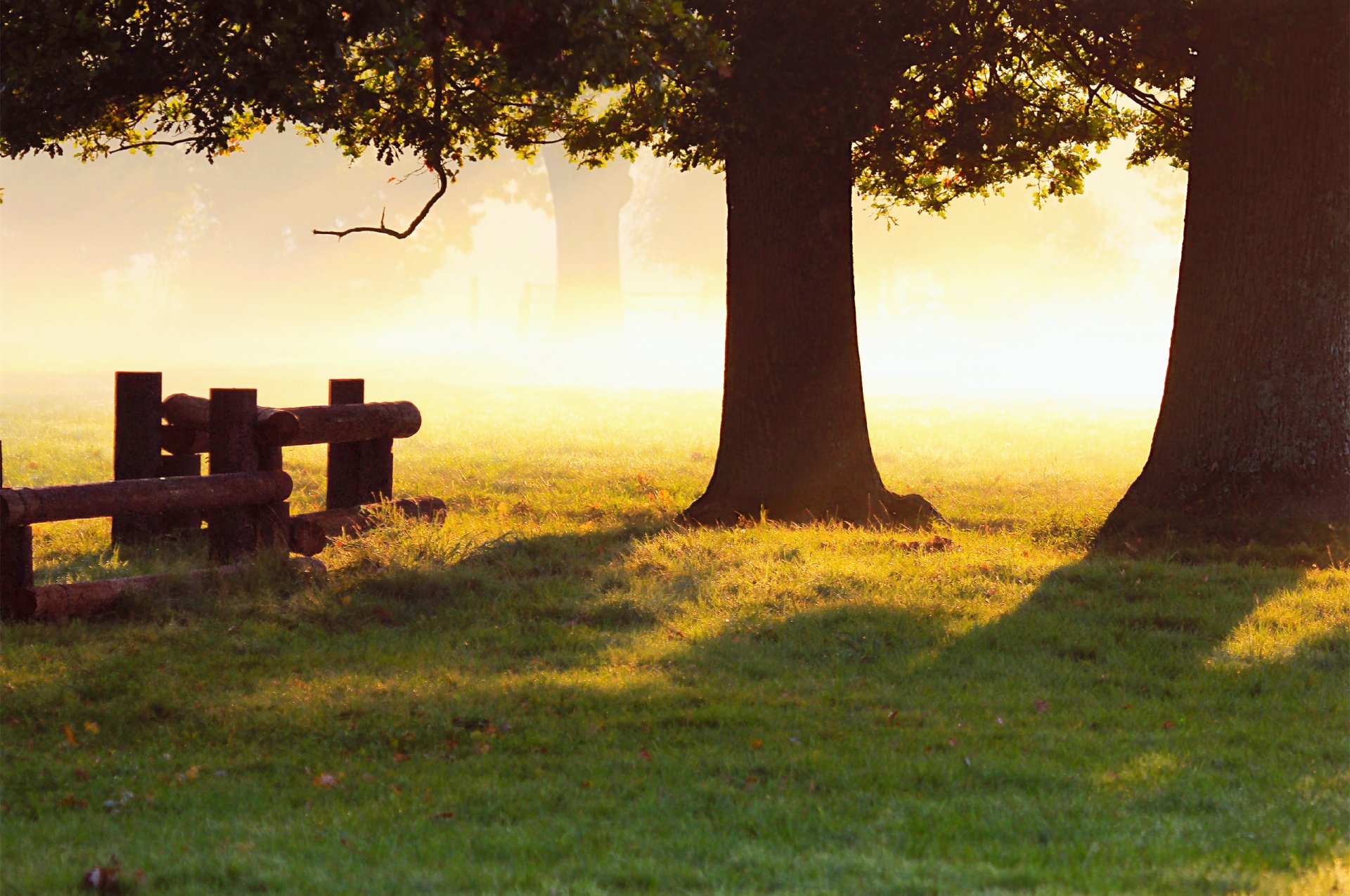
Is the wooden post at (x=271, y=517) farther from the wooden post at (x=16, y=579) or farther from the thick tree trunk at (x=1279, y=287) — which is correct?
the thick tree trunk at (x=1279, y=287)

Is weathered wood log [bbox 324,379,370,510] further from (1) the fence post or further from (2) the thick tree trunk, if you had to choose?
(2) the thick tree trunk

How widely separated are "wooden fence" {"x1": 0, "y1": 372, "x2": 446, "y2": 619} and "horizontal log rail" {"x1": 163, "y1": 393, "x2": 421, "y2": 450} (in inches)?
0.4

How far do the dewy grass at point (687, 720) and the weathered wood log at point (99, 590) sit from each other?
0.46ft

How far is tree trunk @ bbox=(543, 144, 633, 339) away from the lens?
67.5 metres

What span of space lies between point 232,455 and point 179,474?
1.79 metres

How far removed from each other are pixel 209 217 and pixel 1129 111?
8143 centimetres

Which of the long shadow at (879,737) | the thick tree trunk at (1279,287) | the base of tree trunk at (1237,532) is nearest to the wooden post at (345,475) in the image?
the long shadow at (879,737)

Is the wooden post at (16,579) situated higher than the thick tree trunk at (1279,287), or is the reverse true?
the thick tree trunk at (1279,287)

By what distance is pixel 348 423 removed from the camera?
436 inches

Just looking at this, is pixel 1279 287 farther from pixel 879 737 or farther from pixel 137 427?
pixel 137 427

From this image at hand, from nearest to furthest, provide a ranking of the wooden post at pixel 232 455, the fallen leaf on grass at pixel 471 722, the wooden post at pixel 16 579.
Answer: the fallen leaf on grass at pixel 471 722, the wooden post at pixel 16 579, the wooden post at pixel 232 455

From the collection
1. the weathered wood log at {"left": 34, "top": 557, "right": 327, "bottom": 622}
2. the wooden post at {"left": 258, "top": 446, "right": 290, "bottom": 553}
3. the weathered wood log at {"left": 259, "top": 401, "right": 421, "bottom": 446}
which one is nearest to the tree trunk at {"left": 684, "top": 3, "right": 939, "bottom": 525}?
the weathered wood log at {"left": 259, "top": 401, "right": 421, "bottom": 446}

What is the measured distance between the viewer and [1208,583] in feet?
32.5

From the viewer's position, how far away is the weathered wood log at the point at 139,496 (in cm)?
841
